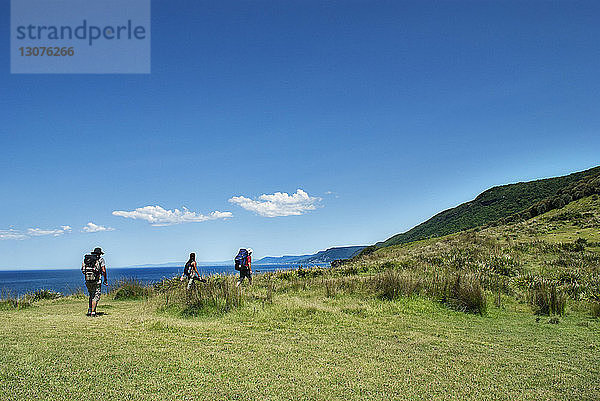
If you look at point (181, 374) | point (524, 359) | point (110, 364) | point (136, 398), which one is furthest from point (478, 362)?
point (110, 364)

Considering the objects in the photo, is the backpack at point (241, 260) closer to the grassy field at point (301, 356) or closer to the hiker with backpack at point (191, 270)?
the hiker with backpack at point (191, 270)

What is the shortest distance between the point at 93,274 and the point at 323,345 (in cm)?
649

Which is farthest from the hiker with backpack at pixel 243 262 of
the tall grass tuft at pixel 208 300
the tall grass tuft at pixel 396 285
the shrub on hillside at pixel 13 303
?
the shrub on hillside at pixel 13 303

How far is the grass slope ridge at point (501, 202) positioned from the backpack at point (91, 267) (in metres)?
70.3

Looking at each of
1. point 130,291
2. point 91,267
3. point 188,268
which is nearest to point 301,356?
point 91,267

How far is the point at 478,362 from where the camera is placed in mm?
6461

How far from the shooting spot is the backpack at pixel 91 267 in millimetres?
10102

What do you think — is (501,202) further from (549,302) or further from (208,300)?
(208,300)

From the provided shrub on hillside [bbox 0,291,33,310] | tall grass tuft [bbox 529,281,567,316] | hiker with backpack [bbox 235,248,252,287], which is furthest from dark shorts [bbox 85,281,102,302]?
tall grass tuft [bbox 529,281,567,316]

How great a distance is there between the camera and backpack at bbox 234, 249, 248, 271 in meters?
15.0

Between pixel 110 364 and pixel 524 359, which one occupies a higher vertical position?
pixel 110 364

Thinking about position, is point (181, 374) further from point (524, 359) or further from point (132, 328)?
point (524, 359)

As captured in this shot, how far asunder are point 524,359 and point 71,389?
23.0 feet

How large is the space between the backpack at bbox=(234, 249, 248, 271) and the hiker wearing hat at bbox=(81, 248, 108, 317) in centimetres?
541
